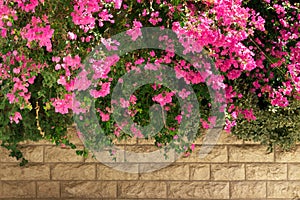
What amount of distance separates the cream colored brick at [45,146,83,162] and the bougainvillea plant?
1.38 ft

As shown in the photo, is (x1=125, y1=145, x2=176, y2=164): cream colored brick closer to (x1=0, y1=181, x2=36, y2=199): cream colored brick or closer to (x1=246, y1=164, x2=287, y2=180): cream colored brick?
(x1=246, y1=164, x2=287, y2=180): cream colored brick

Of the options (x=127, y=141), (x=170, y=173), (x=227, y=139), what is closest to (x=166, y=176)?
(x=170, y=173)

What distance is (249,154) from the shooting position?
4.99 meters

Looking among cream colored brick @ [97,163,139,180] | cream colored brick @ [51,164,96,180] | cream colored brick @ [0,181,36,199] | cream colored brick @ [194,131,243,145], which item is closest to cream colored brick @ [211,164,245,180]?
cream colored brick @ [194,131,243,145]

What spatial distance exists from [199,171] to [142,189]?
543 millimetres

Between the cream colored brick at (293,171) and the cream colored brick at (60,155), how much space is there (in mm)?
1905

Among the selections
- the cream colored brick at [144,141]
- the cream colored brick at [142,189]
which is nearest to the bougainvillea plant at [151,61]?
the cream colored brick at [144,141]

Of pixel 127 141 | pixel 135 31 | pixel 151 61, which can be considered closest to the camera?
pixel 135 31

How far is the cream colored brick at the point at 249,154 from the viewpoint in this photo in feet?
16.4

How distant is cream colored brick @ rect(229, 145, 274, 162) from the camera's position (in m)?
4.99

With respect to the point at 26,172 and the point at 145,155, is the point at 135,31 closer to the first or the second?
the point at 145,155

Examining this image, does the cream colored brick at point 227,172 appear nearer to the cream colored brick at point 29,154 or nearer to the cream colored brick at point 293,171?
the cream colored brick at point 293,171

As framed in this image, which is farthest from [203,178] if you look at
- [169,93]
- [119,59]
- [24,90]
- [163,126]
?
[24,90]

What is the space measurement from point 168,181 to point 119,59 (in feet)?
5.07
